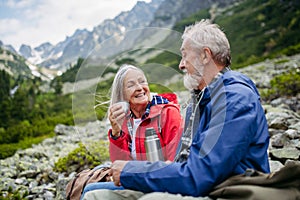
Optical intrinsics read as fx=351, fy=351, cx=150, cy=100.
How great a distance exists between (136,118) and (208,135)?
34.3 inches

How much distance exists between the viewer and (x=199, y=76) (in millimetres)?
2492

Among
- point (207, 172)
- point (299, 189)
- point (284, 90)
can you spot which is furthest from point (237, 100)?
point (284, 90)

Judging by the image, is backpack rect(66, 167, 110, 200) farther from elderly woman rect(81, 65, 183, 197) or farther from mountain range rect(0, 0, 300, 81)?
mountain range rect(0, 0, 300, 81)

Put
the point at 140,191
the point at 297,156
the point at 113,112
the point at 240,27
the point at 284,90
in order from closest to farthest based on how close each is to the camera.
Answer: the point at 140,191 → the point at 113,112 → the point at 297,156 → the point at 284,90 → the point at 240,27

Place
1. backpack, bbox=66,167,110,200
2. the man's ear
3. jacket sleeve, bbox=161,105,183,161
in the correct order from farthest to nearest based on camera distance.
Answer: backpack, bbox=66,167,110,200
jacket sleeve, bbox=161,105,183,161
the man's ear

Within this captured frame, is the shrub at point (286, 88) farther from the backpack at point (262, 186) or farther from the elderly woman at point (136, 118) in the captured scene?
the backpack at point (262, 186)

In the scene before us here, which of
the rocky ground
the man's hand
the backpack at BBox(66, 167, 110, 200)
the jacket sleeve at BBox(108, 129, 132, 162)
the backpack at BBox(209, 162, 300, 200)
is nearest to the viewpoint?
the backpack at BBox(209, 162, 300, 200)

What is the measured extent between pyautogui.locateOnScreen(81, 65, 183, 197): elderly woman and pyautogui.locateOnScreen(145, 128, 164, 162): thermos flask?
0.09 feet

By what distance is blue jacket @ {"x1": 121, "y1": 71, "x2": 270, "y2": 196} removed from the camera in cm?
201

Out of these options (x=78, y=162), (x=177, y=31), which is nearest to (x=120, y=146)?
(x=177, y=31)

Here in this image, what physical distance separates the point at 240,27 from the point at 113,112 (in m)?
88.8

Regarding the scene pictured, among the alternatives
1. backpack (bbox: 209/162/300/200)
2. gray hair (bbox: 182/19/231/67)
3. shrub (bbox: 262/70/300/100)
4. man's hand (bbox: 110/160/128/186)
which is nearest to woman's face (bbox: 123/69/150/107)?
gray hair (bbox: 182/19/231/67)

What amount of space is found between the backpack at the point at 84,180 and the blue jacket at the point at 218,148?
75 centimetres

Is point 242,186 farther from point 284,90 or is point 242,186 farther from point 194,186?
point 284,90
